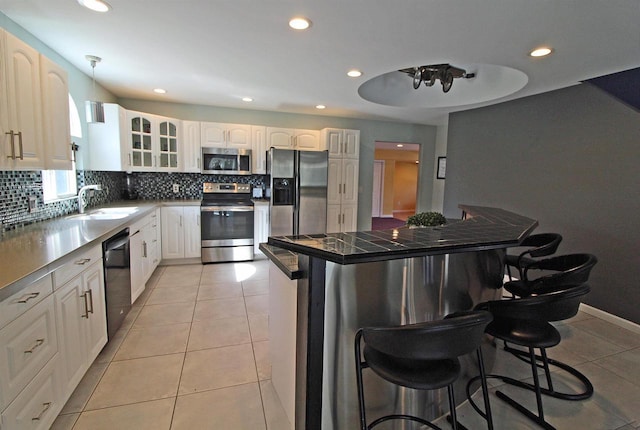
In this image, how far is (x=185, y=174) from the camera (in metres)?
5.09

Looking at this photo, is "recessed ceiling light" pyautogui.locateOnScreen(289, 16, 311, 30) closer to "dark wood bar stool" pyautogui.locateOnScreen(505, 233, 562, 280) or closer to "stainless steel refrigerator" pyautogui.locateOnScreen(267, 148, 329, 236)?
"dark wood bar stool" pyautogui.locateOnScreen(505, 233, 562, 280)

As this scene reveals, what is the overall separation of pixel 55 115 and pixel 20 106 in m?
0.43

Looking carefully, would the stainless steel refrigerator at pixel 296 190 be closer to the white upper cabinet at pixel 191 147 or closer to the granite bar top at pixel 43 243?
the white upper cabinet at pixel 191 147

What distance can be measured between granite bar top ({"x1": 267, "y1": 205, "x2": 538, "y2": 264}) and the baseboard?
2.05 metres

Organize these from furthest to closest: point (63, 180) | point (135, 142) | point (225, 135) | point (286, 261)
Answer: point (225, 135)
point (135, 142)
point (63, 180)
point (286, 261)

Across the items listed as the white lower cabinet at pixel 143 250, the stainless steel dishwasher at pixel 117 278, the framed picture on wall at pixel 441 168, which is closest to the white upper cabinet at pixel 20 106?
the stainless steel dishwasher at pixel 117 278

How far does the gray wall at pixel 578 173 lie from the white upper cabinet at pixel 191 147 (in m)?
4.19

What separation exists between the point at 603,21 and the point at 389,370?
2.54 m

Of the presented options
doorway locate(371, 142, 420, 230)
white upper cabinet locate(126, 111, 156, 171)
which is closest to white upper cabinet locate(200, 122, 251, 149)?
white upper cabinet locate(126, 111, 156, 171)

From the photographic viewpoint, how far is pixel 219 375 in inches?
86.4

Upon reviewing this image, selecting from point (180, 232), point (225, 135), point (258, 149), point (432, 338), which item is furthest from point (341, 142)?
point (432, 338)

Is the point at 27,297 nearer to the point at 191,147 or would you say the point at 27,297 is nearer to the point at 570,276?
the point at 570,276

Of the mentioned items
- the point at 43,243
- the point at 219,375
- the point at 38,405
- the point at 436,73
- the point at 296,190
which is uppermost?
the point at 436,73

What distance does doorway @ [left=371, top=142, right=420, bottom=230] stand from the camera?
10.4 m
